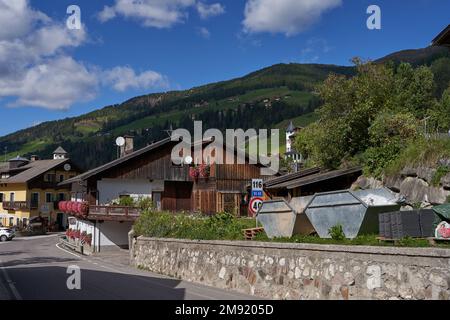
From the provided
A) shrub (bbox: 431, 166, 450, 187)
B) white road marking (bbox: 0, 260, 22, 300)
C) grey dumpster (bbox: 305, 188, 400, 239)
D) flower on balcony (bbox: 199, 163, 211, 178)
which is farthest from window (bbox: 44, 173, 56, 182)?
grey dumpster (bbox: 305, 188, 400, 239)

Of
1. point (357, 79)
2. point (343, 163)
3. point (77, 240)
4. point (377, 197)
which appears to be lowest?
point (77, 240)

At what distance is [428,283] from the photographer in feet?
32.1

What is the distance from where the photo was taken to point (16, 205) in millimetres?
74375

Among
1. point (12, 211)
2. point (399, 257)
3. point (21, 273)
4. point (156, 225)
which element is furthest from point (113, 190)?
point (12, 211)

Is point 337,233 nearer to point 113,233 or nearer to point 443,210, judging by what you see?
point 443,210

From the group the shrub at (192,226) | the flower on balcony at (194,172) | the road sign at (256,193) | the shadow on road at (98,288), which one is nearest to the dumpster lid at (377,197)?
the road sign at (256,193)

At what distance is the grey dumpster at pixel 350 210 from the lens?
43.6 ft

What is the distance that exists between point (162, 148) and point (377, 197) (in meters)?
31.6

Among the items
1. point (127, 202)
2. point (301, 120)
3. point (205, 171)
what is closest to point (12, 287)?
point (127, 202)

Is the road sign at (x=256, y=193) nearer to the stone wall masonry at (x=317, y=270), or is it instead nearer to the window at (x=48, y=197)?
the stone wall masonry at (x=317, y=270)

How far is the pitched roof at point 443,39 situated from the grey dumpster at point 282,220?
37.0 ft

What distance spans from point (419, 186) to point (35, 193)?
66.3 meters
